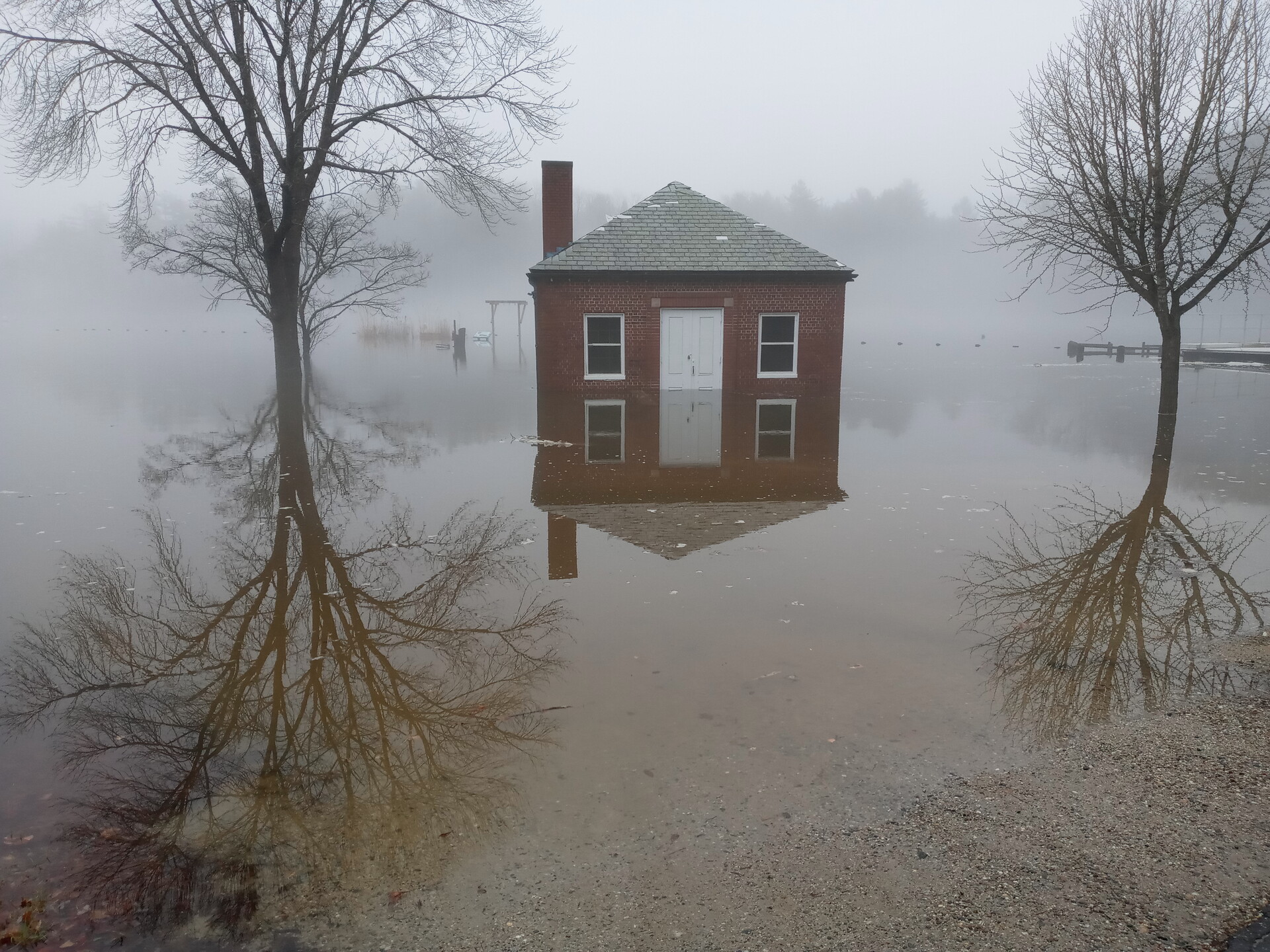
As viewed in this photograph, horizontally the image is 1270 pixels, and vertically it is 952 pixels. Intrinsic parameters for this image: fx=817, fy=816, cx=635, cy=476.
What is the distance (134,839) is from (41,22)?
754 inches

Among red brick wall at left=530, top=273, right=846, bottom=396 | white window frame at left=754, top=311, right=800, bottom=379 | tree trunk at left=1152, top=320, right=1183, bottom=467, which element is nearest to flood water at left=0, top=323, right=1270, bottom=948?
tree trunk at left=1152, top=320, right=1183, bottom=467

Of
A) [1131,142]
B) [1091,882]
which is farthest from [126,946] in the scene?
[1131,142]

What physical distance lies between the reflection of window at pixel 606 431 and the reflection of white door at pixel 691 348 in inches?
107

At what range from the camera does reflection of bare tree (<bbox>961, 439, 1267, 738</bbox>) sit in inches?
199

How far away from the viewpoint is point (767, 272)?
22.2 metres

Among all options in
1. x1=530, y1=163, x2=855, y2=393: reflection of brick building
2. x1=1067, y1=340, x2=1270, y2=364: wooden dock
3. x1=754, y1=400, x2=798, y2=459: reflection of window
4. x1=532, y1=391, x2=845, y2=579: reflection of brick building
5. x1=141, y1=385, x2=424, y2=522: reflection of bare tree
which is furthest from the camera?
x1=1067, y1=340, x2=1270, y2=364: wooden dock

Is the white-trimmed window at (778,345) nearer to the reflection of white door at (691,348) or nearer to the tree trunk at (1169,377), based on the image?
the reflection of white door at (691,348)

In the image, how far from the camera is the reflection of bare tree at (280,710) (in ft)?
11.7

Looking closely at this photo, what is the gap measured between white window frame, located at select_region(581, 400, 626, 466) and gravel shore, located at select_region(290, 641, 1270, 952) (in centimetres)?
908

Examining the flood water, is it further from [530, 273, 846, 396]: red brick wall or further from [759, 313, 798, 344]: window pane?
[759, 313, 798, 344]: window pane

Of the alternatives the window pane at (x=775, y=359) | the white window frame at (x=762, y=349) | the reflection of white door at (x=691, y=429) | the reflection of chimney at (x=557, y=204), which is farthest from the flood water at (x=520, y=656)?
the reflection of chimney at (x=557, y=204)

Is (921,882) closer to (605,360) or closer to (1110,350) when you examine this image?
(605,360)

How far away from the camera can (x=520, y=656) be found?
18.5 feet

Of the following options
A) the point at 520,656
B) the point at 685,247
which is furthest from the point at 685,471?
the point at 685,247
